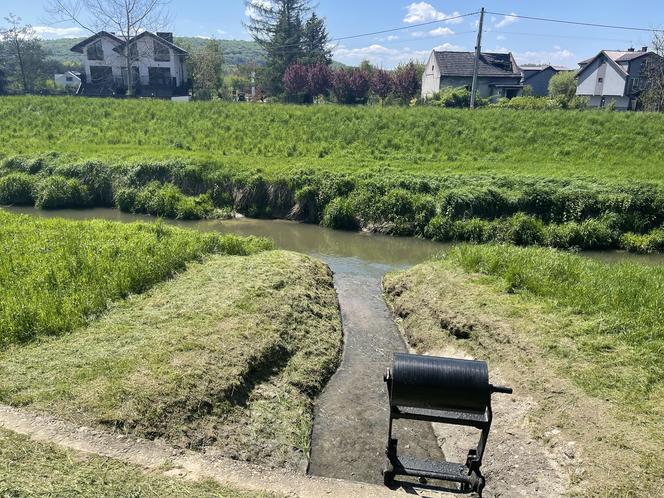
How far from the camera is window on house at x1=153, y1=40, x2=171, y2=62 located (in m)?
53.2

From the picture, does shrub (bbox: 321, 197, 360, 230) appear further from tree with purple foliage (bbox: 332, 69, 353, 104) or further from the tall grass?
tree with purple foliage (bbox: 332, 69, 353, 104)

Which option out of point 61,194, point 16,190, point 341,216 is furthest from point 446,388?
point 16,190

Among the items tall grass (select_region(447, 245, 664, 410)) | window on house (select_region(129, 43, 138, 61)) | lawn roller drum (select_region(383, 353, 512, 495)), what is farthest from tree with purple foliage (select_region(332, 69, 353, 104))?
lawn roller drum (select_region(383, 353, 512, 495))

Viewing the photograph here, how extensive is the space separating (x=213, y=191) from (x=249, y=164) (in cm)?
196

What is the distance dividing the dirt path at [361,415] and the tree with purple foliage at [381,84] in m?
41.5

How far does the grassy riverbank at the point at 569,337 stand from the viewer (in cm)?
547

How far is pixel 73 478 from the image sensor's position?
4410 millimetres

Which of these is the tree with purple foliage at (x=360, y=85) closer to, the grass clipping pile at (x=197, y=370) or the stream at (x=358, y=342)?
the stream at (x=358, y=342)

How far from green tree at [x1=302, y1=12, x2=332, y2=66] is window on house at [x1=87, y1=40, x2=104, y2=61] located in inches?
870

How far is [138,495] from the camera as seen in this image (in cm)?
432

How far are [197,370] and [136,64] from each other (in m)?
55.8

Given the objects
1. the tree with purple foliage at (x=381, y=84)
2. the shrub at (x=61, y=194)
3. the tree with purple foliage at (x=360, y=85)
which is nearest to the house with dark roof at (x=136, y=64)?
the tree with purple foliage at (x=360, y=85)

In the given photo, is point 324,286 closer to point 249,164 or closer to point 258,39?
point 249,164

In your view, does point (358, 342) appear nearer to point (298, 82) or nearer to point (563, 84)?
point (298, 82)
